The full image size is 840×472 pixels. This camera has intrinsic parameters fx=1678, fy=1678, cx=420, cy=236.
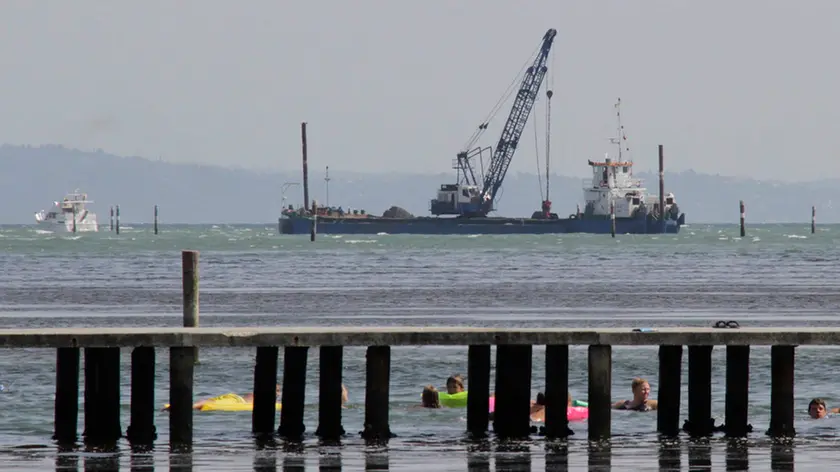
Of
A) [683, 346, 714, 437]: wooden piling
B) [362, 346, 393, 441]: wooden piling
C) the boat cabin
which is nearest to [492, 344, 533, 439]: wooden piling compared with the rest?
[362, 346, 393, 441]: wooden piling

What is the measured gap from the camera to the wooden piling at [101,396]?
19091 mm

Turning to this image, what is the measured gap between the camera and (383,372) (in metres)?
19.3

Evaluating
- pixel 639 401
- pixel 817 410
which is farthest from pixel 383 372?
pixel 817 410

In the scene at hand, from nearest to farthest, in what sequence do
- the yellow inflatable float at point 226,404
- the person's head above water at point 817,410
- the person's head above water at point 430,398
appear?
1. the person's head above water at point 817,410
2. the person's head above water at point 430,398
3. the yellow inflatable float at point 226,404

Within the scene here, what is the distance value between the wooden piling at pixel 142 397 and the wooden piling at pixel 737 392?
263 inches

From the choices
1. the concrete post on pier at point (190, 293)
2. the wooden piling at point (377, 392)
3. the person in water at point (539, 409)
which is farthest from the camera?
the concrete post on pier at point (190, 293)

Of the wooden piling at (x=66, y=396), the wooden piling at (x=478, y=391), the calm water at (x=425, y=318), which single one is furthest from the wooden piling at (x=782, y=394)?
the wooden piling at (x=66, y=396)

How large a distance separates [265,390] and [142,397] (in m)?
1.53

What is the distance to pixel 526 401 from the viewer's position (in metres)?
19.6

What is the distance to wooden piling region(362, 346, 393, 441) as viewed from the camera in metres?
19.2

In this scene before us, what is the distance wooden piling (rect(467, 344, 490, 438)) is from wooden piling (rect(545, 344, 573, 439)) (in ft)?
2.31

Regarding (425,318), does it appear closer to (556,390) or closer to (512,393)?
(512,393)

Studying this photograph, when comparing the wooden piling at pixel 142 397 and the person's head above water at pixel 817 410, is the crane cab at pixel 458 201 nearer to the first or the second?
the person's head above water at pixel 817 410

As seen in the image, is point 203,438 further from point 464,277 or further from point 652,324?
point 464,277
